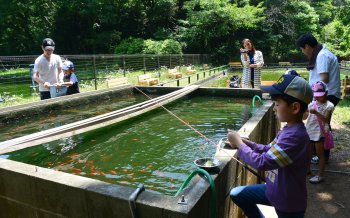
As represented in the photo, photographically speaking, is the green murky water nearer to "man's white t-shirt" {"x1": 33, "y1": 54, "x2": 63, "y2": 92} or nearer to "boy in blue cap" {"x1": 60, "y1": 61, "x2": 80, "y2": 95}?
"man's white t-shirt" {"x1": 33, "y1": 54, "x2": 63, "y2": 92}

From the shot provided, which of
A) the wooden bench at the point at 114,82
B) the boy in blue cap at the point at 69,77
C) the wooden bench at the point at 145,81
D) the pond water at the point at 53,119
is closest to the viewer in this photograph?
the pond water at the point at 53,119

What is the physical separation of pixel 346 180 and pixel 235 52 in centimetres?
2934

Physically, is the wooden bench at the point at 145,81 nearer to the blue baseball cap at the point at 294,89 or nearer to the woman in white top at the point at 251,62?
the woman in white top at the point at 251,62

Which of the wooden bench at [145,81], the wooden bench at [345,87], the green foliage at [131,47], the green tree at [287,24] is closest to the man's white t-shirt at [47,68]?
the wooden bench at [145,81]

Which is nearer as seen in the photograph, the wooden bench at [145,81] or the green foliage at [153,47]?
the wooden bench at [145,81]

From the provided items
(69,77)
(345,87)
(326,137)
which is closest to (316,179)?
(326,137)

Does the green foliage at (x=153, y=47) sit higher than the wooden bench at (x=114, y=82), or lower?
higher

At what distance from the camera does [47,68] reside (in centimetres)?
653

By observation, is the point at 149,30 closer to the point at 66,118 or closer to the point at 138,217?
the point at 66,118

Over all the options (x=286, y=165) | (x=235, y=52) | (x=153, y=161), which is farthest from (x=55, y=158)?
(x=235, y=52)

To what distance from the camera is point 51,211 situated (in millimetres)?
2729

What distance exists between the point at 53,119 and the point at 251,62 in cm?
501

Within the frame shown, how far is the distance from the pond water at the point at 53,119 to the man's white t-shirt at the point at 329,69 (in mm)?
4744

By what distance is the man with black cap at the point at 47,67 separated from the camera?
6373mm
